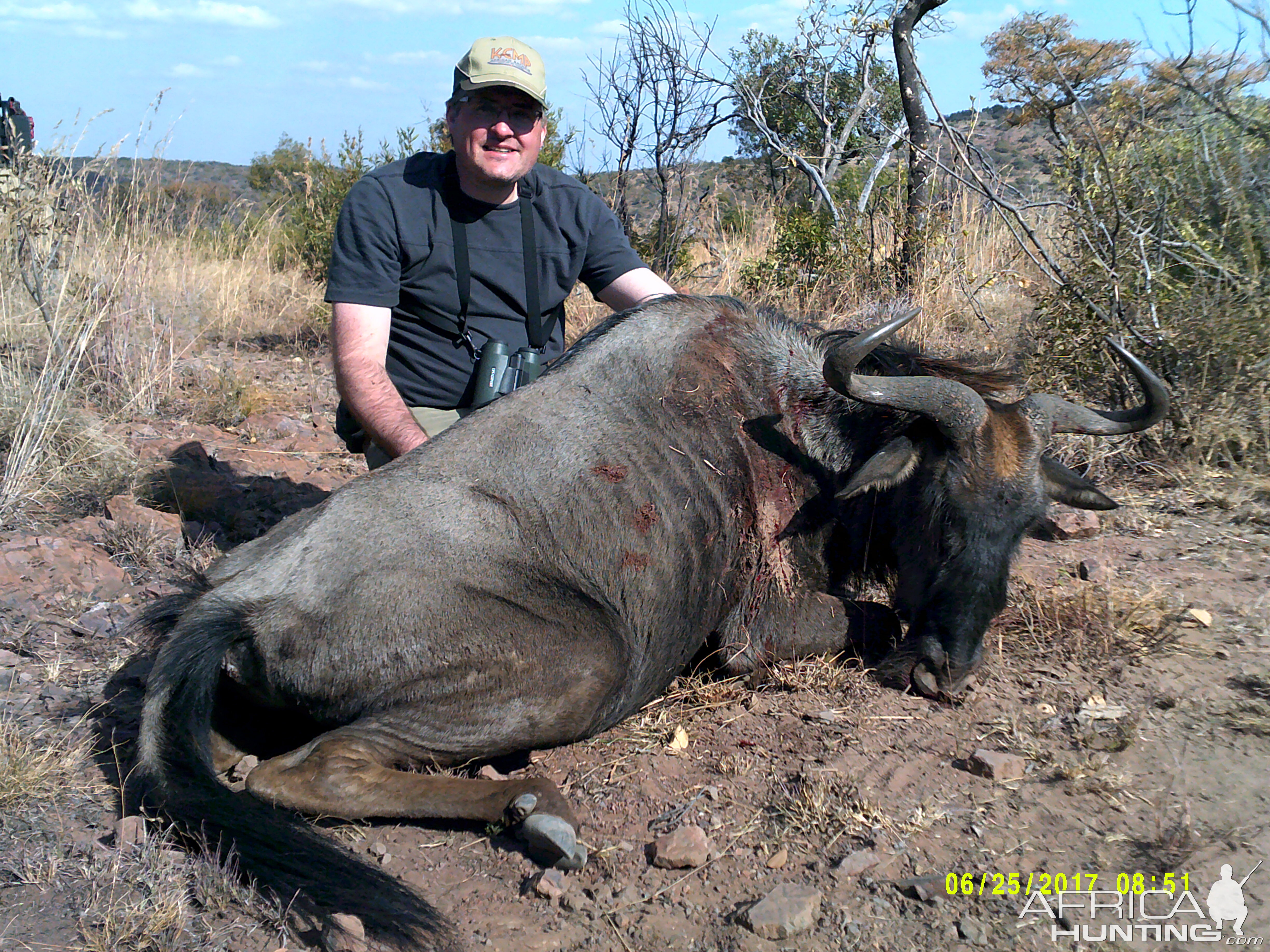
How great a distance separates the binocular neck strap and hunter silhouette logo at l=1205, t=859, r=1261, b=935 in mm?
3355

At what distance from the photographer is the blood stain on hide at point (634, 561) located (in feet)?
10.6

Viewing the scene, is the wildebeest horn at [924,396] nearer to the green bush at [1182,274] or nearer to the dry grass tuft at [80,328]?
the green bush at [1182,274]

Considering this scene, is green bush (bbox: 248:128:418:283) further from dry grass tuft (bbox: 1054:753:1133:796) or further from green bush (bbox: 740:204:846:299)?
dry grass tuft (bbox: 1054:753:1133:796)

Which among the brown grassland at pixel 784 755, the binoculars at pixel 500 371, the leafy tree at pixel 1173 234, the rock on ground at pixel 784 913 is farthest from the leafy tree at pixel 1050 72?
the rock on ground at pixel 784 913

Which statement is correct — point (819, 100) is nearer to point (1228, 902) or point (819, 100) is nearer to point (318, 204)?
point (318, 204)

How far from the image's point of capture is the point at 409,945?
217 cm

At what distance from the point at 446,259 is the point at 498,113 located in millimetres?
672

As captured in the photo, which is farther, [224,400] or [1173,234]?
[224,400]

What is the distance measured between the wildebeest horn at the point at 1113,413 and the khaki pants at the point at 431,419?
2462 millimetres

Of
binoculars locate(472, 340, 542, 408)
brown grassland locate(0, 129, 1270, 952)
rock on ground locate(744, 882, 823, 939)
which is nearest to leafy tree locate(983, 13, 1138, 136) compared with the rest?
brown grassland locate(0, 129, 1270, 952)

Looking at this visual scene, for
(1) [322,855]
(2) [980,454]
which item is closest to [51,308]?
(1) [322,855]

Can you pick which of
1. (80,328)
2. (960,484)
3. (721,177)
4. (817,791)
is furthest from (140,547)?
(721,177)

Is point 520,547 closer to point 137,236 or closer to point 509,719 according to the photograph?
point 509,719

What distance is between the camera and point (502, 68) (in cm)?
391
